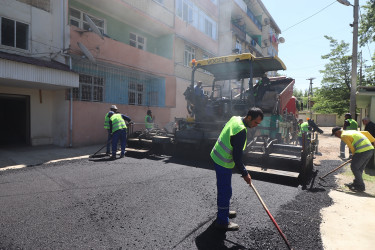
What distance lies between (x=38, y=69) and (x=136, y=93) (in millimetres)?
5188

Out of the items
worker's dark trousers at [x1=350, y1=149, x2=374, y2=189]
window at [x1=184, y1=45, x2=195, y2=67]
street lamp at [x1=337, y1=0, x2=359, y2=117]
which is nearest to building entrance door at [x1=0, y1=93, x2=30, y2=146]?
window at [x1=184, y1=45, x2=195, y2=67]

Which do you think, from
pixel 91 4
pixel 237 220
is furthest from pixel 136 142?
pixel 91 4

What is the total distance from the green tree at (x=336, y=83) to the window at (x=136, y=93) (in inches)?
718

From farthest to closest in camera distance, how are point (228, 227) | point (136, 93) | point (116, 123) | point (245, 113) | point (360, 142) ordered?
1. point (136, 93)
2. point (116, 123)
3. point (245, 113)
4. point (360, 142)
5. point (228, 227)

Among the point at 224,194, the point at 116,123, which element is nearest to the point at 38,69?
the point at 116,123

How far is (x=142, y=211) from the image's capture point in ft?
10.3

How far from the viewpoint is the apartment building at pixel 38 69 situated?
7391 mm

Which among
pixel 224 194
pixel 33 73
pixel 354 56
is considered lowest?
pixel 224 194

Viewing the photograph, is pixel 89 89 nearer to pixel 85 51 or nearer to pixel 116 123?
pixel 85 51

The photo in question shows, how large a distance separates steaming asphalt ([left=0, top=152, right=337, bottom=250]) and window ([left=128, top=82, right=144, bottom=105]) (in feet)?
22.4

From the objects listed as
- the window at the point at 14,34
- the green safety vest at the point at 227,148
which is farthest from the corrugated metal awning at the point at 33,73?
the green safety vest at the point at 227,148

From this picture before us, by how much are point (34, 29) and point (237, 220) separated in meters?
9.17

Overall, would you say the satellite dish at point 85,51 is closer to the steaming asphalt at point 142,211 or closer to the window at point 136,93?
the window at point 136,93

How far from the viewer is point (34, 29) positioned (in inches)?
317
